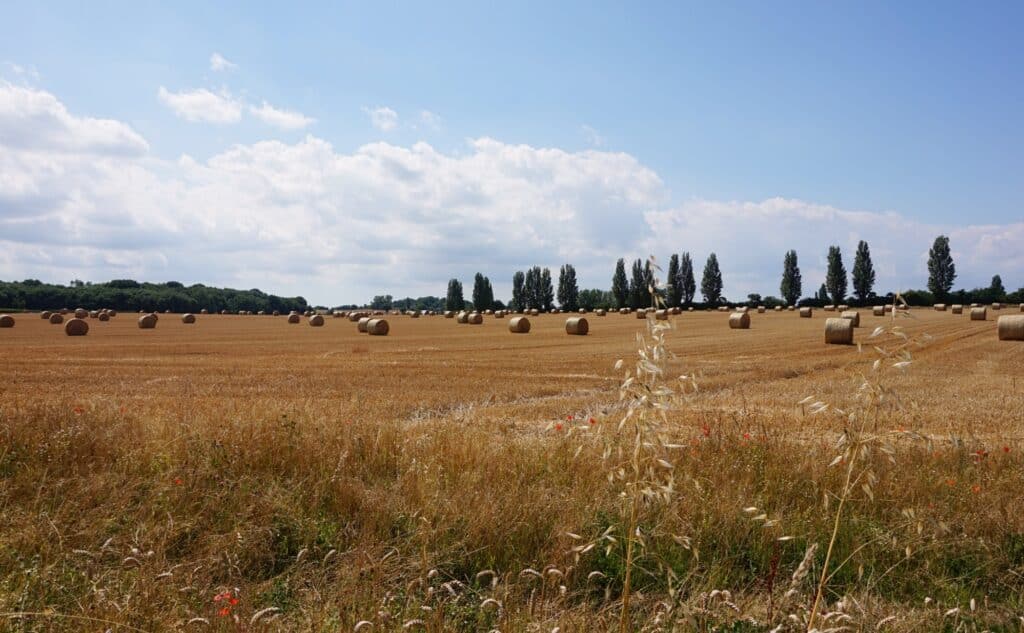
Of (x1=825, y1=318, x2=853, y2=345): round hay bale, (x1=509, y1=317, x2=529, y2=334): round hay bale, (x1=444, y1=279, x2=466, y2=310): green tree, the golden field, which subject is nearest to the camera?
the golden field

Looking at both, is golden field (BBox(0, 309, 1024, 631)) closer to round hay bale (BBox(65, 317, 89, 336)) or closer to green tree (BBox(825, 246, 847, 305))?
round hay bale (BBox(65, 317, 89, 336))

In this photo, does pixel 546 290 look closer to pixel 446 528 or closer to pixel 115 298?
pixel 115 298

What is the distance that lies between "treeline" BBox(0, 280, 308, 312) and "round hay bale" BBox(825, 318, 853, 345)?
130 meters

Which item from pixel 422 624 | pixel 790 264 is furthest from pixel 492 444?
pixel 790 264

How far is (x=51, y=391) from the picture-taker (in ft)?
56.4

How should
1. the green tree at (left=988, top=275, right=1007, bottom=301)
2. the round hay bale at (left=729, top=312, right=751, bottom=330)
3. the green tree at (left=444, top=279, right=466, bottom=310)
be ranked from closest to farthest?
the round hay bale at (left=729, top=312, right=751, bottom=330)
the green tree at (left=988, top=275, right=1007, bottom=301)
the green tree at (left=444, top=279, right=466, bottom=310)

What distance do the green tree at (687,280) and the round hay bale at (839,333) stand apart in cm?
9583

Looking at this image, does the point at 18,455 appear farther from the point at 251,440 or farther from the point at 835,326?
the point at 835,326

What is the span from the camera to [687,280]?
13550 cm

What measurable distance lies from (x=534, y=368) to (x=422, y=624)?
2098 cm

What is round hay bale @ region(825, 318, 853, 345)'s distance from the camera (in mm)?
36906

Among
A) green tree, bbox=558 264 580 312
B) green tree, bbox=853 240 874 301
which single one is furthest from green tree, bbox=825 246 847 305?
green tree, bbox=558 264 580 312

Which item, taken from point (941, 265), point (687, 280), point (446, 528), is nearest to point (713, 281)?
point (687, 280)

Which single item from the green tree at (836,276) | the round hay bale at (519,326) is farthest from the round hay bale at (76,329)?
the green tree at (836,276)
